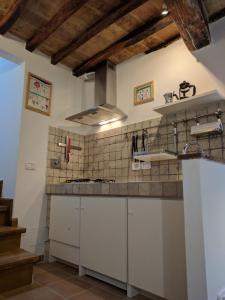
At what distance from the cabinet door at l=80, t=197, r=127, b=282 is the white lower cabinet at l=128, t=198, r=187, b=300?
0.07 m

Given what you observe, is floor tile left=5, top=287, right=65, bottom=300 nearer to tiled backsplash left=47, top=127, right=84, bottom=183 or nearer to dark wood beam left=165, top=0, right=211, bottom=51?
tiled backsplash left=47, top=127, right=84, bottom=183

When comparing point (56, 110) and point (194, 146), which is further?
point (56, 110)

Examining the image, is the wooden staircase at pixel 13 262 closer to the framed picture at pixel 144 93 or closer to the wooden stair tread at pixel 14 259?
the wooden stair tread at pixel 14 259

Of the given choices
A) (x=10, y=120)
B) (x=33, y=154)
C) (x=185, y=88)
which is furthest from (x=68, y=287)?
(x=185, y=88)

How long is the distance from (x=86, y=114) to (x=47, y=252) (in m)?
1.62

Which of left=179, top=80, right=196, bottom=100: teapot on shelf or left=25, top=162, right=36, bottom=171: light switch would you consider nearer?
left=179, top=80, right=196, bottom=100: teapot on shelf

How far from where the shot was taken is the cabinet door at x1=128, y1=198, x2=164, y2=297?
1.46 meters

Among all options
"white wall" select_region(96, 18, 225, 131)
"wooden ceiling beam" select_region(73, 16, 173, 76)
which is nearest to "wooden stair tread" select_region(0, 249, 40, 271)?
"white wall" select_region(96, 18, 225, 131)

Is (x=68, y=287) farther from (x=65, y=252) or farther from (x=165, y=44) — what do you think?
(x=165, y=44)

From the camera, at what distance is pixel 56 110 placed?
9.46 feet

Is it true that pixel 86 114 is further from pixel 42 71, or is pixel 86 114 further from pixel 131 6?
pixel 131 6

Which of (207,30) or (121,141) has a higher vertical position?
(207,30)

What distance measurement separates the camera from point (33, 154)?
2.54 m

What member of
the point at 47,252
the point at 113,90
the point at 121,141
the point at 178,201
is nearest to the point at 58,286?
the point at 47,252
